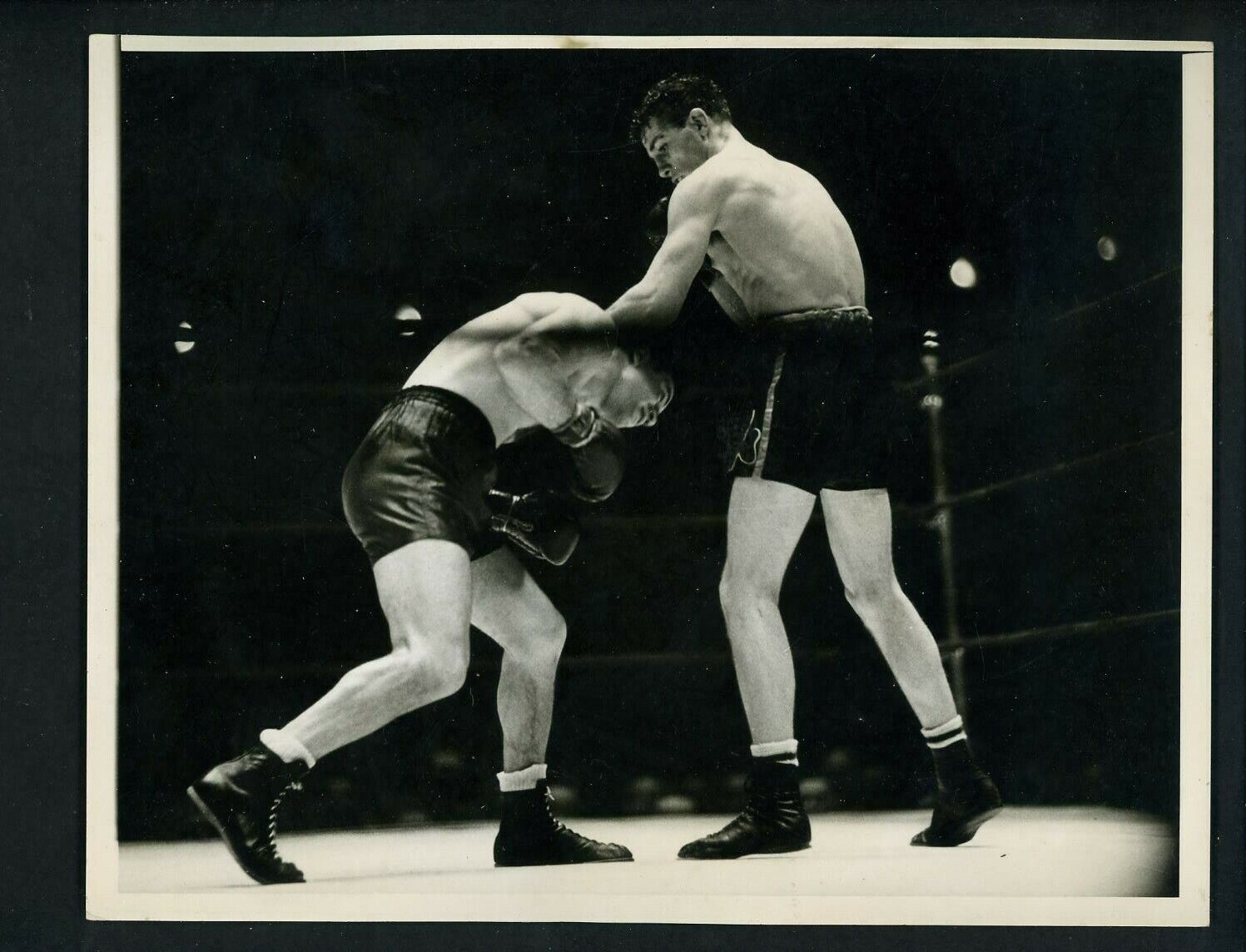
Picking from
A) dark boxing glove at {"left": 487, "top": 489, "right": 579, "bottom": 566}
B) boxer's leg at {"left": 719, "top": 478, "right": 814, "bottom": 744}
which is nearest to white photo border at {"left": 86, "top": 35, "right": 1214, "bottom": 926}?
boxer's leg at {"left": 719, "top": 478, "right": 814, "bottom": 744}

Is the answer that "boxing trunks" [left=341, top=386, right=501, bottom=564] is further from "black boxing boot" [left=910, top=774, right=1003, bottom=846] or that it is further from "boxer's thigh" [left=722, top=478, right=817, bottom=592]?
"black boxing boot" [left=910, top=774, right=1003, bottom=846]

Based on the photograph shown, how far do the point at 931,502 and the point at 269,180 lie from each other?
5.98 ft

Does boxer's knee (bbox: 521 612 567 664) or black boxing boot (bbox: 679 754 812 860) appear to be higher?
boxer's knee (bbox: 521 612 567 664)

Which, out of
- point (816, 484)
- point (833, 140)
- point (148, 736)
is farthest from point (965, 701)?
A: point (148, 736)

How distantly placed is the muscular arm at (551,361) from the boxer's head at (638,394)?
0.06m

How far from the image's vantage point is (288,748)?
10.1 ft

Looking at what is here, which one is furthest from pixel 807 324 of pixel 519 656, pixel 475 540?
pixel 519 656

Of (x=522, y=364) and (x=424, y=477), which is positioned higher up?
(x=522, y=364)

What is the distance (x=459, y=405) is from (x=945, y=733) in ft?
4.68

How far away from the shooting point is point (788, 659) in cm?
315

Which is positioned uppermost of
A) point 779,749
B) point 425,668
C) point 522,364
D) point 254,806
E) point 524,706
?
point 522,364

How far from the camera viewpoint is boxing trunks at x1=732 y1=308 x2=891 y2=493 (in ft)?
10.4

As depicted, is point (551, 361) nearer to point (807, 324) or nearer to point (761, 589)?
point (807, 324)

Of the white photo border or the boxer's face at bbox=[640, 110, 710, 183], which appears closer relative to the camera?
the white photo border
